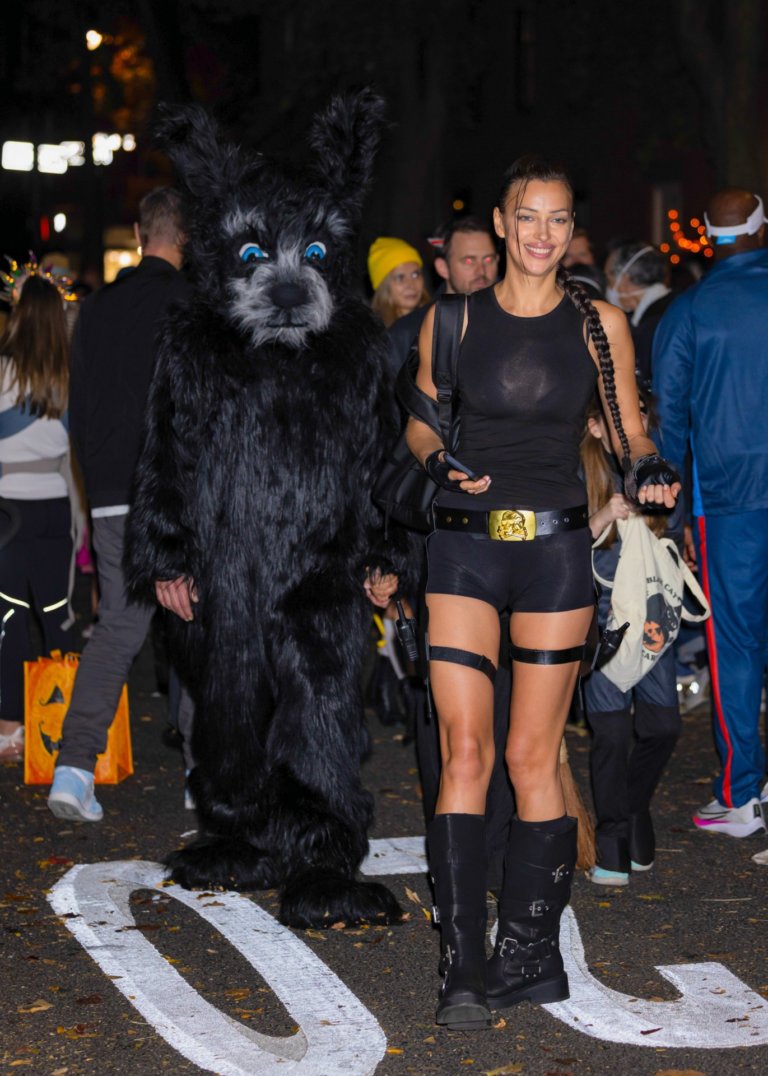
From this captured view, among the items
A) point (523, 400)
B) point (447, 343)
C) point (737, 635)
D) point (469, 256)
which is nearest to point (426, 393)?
point (447, 343)

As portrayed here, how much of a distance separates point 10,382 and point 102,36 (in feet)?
73.0

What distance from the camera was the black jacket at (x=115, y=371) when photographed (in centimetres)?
708

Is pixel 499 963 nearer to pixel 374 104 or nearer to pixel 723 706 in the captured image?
pixel 723 706

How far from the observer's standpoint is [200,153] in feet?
18.9

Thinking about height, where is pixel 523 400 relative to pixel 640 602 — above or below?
above

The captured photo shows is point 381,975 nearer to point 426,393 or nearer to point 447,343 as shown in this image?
point 426,393

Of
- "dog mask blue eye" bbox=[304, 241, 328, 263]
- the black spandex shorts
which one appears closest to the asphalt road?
the black spandex shorts

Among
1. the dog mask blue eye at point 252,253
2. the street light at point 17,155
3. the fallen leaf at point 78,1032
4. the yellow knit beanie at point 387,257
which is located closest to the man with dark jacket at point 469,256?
the yellow knit beanie at point 387,257

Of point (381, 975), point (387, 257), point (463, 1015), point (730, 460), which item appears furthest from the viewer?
point (387, 257)

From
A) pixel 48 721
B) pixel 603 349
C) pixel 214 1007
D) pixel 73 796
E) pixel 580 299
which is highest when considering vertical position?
pixel 580 299

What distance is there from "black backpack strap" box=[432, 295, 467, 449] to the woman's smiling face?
8.2 inches

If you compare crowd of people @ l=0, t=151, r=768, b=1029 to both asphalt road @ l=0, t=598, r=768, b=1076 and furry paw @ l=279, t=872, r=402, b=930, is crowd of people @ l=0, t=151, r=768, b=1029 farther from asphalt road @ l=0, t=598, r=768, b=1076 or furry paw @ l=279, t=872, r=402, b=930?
furry paw @ l=279, t=872, r=402, b=930

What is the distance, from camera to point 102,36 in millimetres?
28969

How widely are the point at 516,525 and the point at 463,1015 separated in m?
A: 1.30
